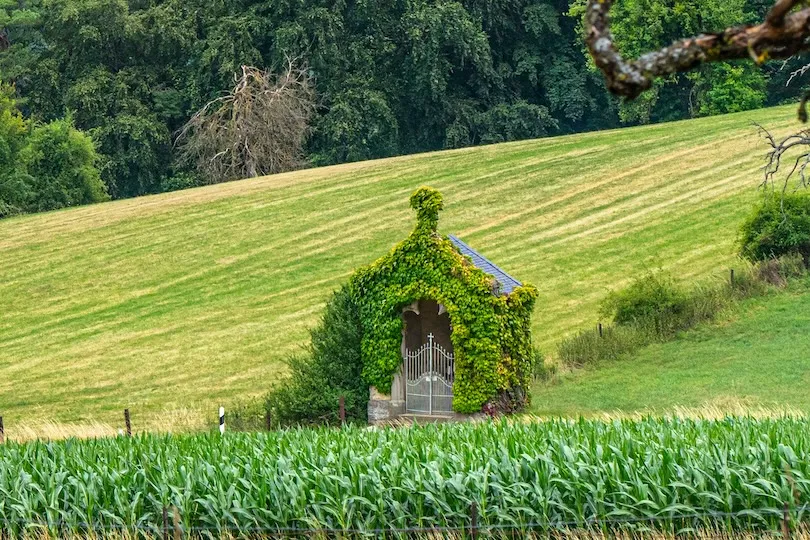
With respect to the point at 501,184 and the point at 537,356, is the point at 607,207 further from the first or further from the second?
the point at 537,356

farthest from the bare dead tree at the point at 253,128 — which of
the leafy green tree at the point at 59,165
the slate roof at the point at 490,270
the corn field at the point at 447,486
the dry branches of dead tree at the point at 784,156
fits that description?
the corn field at the point at 447,486

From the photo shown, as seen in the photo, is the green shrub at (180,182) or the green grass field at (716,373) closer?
the green grass field at (716,373)

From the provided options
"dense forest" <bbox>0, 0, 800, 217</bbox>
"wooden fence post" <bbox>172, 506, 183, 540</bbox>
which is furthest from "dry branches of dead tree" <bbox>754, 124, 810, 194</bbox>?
"dense forest" <bbox>0, 0, 800, 217</bbox>

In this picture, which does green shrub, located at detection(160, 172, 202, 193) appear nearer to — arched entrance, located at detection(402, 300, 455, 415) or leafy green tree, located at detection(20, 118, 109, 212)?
leafy green tree, located at detection(20, 118, 109, 212)

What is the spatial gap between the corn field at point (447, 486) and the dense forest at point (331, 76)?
50298 mm

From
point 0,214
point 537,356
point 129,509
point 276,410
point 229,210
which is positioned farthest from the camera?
point 0,214

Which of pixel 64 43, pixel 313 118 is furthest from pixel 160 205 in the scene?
pixel 64 43

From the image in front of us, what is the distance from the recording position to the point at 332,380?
2742 centimetres

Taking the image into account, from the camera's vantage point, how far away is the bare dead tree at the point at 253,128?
6500 centimetres

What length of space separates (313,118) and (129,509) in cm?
5450

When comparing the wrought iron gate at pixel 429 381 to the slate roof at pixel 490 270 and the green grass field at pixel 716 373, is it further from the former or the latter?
the green grass field at pixel 716 373

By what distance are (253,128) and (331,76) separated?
661cm

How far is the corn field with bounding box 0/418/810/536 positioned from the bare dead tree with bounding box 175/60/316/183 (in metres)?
49.2

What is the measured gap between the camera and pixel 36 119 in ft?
230
